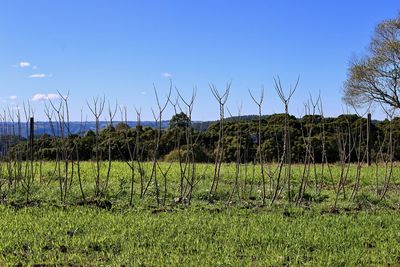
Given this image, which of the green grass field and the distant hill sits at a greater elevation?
the distant hill

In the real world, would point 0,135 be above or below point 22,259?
above

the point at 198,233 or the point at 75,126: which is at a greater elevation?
the point at 75,126

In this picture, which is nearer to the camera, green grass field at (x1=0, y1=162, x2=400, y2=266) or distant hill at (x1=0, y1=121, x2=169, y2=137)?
green grass field at (x1=0, y1=162, x2=400, y2=266)

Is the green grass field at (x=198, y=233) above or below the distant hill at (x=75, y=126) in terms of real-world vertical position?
below

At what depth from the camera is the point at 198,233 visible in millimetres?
6273

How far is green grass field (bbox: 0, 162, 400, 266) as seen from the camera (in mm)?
5109

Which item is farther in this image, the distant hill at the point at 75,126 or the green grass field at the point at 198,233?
the distant hill at the point at 75,126

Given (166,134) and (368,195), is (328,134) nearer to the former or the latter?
(166,134)

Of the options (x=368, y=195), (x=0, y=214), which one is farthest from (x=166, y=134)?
A: (x=0, y=214)

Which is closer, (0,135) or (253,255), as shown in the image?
(253,255)

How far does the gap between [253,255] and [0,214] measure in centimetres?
445

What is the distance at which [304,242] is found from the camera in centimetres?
586

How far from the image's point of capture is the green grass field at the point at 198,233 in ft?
16.8

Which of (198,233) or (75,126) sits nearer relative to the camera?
(198,233)
